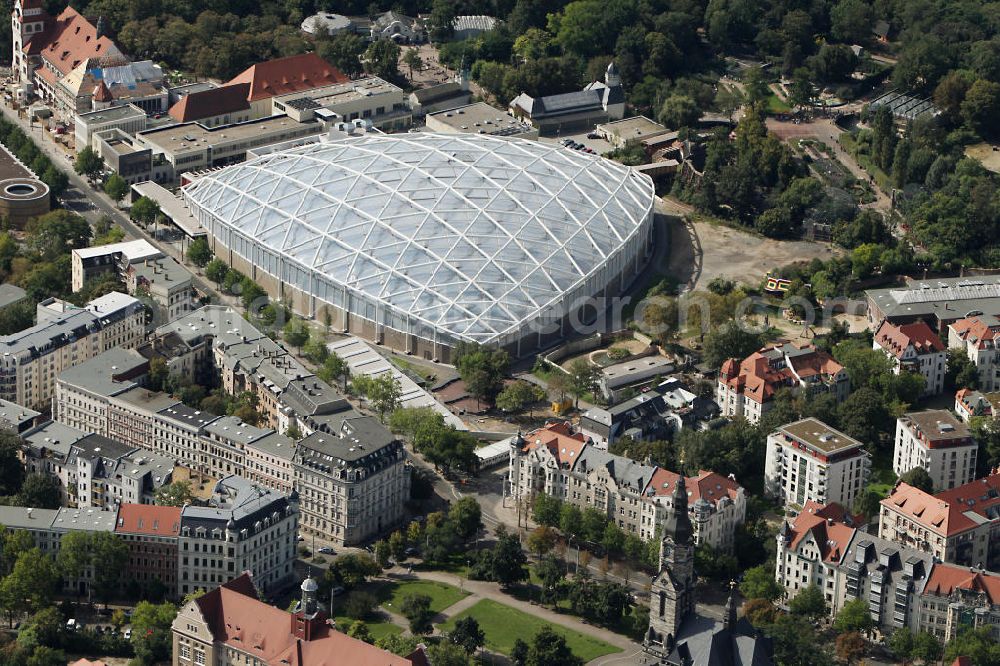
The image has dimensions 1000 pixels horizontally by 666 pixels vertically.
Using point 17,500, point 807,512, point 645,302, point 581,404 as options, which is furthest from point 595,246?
point 17,500

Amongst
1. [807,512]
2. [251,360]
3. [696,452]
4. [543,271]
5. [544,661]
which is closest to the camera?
[544,661]

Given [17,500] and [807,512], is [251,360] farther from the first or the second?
[807,512]

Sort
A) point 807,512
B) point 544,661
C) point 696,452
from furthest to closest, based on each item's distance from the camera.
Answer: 1. point 696,452
2. point 807,512
3. point 544,661

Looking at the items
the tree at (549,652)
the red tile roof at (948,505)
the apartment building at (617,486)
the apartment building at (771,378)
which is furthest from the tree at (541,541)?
the apartment building at (771,378)

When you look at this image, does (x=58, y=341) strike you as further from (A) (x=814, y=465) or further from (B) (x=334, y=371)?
(A) (x=814, y=465)

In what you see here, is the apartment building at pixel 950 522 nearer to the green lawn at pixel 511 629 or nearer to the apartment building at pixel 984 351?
the green lawn at pixel 511 629

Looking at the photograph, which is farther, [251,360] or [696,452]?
[251,360]

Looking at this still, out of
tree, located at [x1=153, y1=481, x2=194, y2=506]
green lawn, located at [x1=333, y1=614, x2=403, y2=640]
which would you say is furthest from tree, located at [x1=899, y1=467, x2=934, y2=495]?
tree, located at [x1=153, y1=481, x2=194, y2=506]

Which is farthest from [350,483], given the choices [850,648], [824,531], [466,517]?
[850,648]
